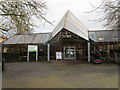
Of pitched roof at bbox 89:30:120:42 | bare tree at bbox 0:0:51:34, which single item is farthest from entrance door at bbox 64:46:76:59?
bare tree at bbox 0:0:51:34

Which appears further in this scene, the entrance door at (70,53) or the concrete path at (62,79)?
the entrance door at (70,53)

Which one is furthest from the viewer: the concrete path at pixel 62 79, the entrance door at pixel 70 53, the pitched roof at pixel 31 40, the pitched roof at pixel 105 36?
the pitched roof at pixel 31 40

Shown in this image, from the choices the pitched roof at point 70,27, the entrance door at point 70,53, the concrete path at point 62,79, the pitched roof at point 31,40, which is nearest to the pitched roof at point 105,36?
the pitched roof at point 70,27

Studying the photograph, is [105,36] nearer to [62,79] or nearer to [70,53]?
[70,53]

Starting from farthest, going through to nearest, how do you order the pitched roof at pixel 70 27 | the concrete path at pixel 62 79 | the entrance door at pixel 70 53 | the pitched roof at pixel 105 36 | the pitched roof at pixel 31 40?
the pitched roof at pixel 31 40
the entrance door at pixel 70 53
the pitched roof at pixel 105 36
the pitched roof at pixel 70 27
the concrete path at pixel 62 79

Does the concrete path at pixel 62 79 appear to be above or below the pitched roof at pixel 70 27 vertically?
below

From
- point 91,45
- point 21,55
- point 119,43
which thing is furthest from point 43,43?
point 119,43

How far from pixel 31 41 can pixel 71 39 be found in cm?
670

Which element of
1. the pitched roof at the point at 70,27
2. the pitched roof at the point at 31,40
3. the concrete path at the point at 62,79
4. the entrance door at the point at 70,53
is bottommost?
the concrete path at the point at 62,79

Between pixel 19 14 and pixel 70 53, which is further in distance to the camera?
pixel 70 53

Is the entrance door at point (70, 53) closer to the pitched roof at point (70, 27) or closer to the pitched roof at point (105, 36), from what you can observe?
the pitched roof at point (70, 27)

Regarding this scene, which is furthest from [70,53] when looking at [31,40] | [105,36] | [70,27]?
[31,40]

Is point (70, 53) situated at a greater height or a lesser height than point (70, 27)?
lesser

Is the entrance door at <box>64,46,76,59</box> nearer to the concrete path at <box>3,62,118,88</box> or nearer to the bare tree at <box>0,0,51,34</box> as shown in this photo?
the concrete path at <box>3,62,118,88</box>
